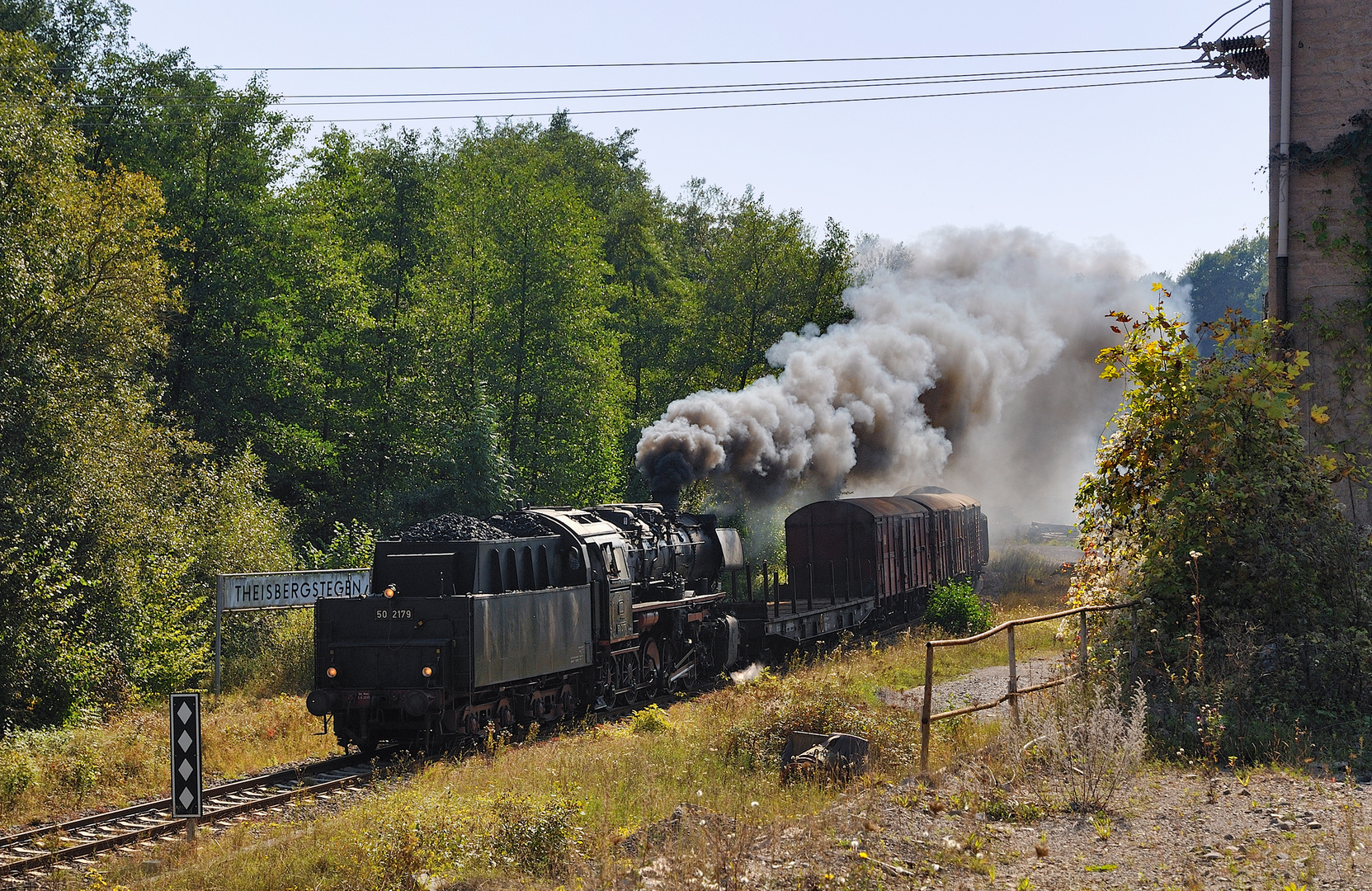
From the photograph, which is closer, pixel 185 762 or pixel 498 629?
pixel 185 762

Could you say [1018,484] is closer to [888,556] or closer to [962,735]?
[888,556]

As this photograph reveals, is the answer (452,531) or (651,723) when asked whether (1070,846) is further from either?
(452,531)

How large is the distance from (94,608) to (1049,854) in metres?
15.5

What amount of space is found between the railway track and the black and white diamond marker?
0.74 m

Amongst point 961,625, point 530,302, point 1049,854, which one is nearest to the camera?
point 1049,854

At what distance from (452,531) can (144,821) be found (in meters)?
4.61

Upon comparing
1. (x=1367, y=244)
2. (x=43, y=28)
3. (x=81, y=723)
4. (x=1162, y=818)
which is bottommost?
(x=81, y=723)

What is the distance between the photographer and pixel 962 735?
11.4m

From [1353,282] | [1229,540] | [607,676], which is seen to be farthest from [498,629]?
[1353,282]

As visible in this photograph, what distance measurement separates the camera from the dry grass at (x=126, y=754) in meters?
11.7

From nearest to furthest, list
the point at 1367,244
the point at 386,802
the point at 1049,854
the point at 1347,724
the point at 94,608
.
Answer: the point at 1049,854
the point at 386,802
the point at 1347,724
the point at 1367,244
the point at 94,608

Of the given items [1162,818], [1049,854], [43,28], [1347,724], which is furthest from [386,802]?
[43,28]

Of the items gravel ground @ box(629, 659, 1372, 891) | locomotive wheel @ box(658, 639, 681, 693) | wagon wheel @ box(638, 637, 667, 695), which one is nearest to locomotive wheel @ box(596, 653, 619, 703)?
wagon wheel @ box(638, 637, 667, 695)

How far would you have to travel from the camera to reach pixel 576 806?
890 centimetres
